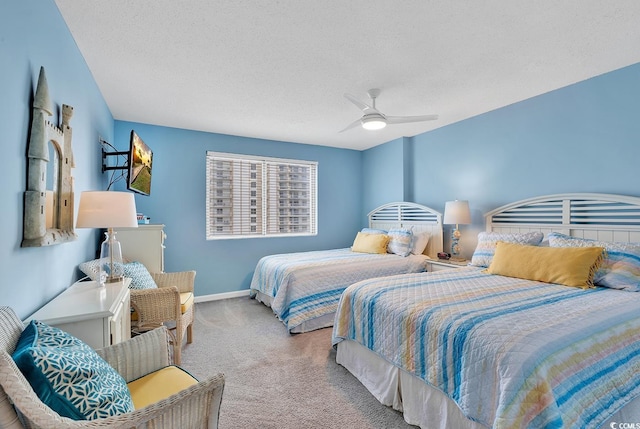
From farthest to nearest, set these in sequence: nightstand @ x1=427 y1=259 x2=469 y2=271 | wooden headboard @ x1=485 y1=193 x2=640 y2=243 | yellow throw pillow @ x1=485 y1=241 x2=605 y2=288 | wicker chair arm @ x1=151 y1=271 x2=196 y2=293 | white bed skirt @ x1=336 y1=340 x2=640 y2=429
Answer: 1. nightstand @ x1=427 y1=259 x2=469 y2=271
2. wicker chair arm @ x1=151 y1=271 x2=196 y2=293
3. wooden headboard @ x1=485 y1=193 x2=640 y2=243
4. yellow throw pillow @ x1=485 y1=241 x2=605 y2=288
5. white bed skirt @ x1=336 y1=340 x2=640 y2=429

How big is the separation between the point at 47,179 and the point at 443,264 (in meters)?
3.80

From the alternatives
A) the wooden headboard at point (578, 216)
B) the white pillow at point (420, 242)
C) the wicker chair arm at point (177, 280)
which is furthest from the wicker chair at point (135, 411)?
the white pillow at point (420, 242)

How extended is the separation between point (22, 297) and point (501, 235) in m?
3.80

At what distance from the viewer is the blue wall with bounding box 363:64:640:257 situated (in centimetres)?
271

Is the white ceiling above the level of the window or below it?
above

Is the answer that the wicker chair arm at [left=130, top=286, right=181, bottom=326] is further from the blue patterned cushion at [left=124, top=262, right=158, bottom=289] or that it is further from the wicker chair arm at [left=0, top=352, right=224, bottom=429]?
the wicker chair arm at [left=0, top=352, right=224, bottom=429]

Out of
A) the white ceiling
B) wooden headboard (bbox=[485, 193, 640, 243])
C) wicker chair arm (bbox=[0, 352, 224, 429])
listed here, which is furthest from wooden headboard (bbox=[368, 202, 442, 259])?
wicker chair arm (bbox=[0, 352, 224, 429])

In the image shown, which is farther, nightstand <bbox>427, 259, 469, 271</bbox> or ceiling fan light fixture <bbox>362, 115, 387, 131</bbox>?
nightstand <bbox>427, 259, 469, 271</bbox>

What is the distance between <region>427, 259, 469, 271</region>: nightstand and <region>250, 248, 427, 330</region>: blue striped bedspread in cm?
13

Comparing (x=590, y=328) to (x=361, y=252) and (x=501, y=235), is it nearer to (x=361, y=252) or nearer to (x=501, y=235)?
(x=501, y=235)

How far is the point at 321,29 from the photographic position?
211 cm

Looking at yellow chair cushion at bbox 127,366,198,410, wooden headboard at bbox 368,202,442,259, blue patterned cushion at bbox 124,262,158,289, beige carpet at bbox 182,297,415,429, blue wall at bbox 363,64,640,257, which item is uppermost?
blue wall at bbox 363,64,640,257

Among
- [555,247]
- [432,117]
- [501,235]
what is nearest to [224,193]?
[432,117]

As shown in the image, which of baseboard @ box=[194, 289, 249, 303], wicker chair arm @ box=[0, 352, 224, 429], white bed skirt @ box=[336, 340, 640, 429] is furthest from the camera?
baseboard @ box=[194, 289, 249, 303]
